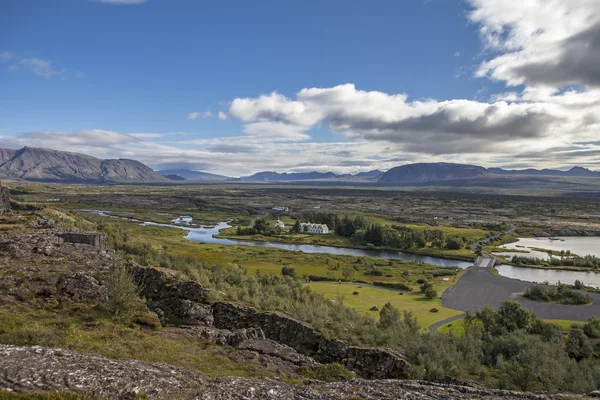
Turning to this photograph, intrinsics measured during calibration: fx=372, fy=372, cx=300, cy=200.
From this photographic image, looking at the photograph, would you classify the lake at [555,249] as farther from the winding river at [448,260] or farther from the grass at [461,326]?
the grass at [461,326]

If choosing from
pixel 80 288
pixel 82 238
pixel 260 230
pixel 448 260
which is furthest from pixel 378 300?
pixel 260 230

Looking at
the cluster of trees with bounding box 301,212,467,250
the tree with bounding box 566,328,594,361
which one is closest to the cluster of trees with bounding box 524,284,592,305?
the tree with bounding box 566,328,594,361

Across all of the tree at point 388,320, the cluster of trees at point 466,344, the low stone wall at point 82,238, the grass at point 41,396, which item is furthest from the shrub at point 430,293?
the grass at point 41,396

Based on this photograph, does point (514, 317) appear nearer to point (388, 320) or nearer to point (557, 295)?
point (388, 320)

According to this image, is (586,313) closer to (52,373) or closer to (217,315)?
(217,315)

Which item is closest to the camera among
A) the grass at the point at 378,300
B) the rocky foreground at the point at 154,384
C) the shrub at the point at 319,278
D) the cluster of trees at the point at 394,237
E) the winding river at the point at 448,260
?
the rocky foreground at the point at 154,384
